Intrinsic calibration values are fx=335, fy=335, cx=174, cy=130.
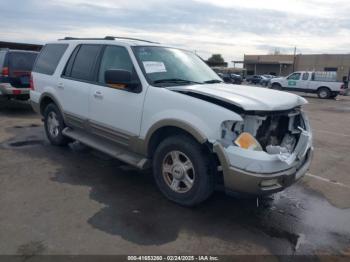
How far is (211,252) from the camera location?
3119 millimetres

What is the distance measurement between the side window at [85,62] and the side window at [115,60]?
198 mm

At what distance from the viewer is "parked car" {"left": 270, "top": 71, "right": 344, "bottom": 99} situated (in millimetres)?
22844

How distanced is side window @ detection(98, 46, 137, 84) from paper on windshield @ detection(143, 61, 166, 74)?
0.18 meters

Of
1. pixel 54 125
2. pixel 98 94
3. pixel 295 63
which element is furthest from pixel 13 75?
pixel 295 63

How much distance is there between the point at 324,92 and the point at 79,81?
70.7 ft

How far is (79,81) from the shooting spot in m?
5.27

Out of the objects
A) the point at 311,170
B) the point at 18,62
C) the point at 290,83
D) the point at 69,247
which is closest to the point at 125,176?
the point at 69,247

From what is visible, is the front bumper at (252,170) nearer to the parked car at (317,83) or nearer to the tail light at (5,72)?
the tail light at (5,72)

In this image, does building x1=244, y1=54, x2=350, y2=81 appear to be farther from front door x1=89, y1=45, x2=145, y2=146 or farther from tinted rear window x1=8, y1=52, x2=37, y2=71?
front door x1=89, y1=45, x2=145, y2=146

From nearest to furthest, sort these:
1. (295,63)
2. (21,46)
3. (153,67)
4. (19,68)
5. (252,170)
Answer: (252,170) < (153,67) < (19,68) < (21,46) < (295,63)

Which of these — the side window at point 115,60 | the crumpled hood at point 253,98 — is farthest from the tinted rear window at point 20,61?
the crumpled hood at point 253,98

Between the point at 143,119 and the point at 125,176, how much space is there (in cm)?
115

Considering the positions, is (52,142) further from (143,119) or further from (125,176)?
(143,119)

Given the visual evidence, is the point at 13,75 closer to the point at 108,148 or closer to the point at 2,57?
the point at 2,57
